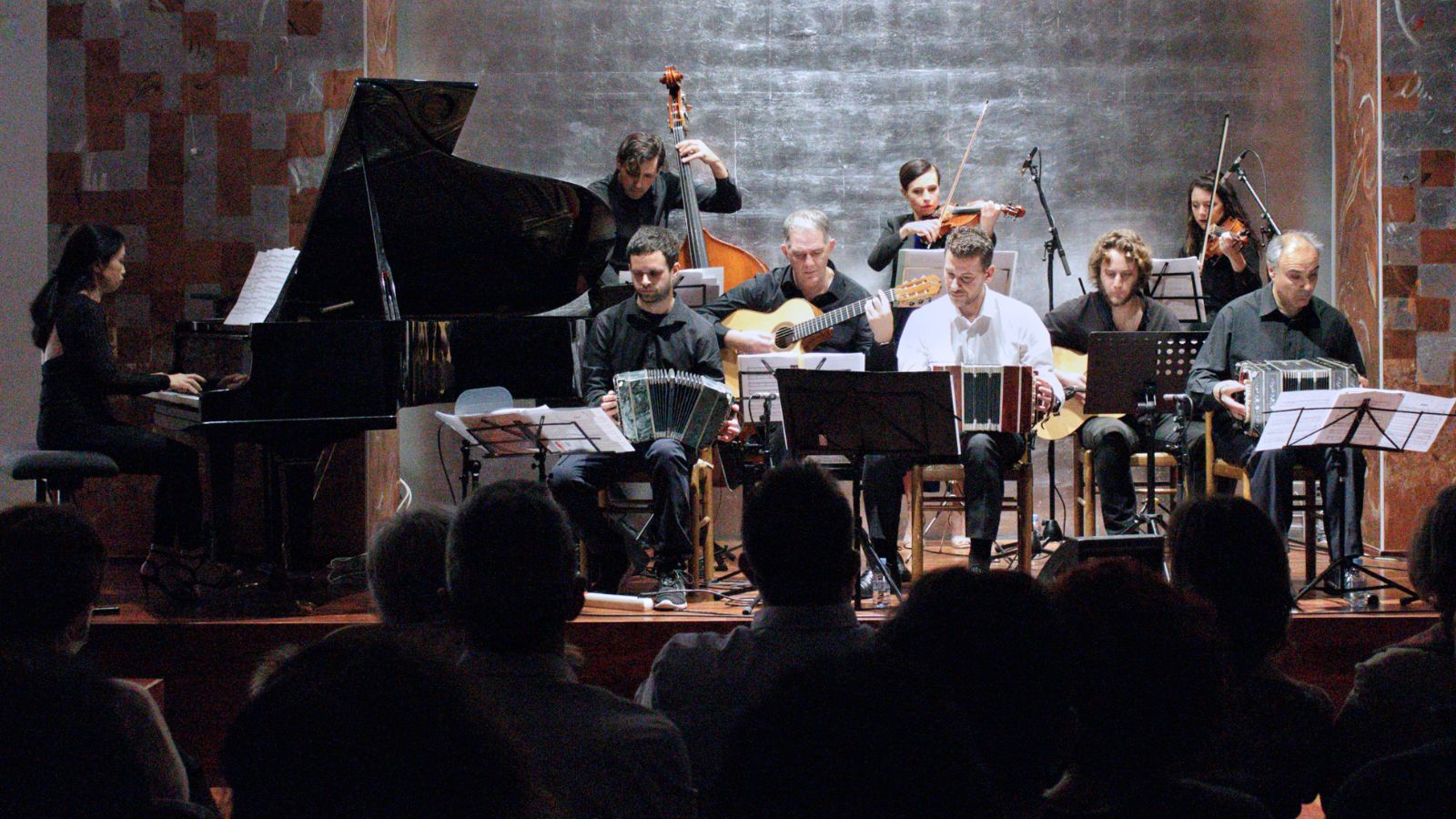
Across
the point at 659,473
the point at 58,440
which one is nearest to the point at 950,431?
the point at 659,473

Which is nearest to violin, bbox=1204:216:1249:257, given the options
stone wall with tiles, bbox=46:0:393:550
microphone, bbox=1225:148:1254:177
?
microphone, bbox=1225:148:1254:177

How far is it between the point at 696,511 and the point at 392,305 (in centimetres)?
148

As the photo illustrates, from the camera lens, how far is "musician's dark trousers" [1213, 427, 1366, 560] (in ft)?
16.8

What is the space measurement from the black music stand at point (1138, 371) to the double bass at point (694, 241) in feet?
6.65

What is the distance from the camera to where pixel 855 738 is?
3.28ft

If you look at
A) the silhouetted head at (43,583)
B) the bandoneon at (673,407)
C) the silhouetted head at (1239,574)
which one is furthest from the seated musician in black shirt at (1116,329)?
the silhouetted head at (43,583)

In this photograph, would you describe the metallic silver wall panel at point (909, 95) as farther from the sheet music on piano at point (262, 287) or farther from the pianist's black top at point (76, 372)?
the pianist's black top at point (76, 372)

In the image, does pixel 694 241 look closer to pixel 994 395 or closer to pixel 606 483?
pixel 606 483

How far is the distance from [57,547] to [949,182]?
592 centimetres

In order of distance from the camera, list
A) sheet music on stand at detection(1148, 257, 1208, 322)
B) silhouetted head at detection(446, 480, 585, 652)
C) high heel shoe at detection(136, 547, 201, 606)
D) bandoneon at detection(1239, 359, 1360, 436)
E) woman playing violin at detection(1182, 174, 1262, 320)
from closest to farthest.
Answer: silhouetted head at detection(446, 480, 585, 652), high heel shoe at detection(136, 547, 201, 606), bandoneon at detection(1239, 359, 1360, 436), sheet music on stand at detection(1148, 257, 1208, 322), woman playing violin at detection(1182, 174, 1262, 320)

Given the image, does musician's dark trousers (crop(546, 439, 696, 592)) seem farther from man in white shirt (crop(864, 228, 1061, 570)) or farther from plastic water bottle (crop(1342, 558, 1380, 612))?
plastic water bottle (crop(1342, 558, 1380, 612))

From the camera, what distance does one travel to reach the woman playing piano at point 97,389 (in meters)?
5.19

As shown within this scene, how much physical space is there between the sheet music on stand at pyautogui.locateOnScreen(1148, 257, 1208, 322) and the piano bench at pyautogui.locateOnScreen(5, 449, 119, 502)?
15.2ft

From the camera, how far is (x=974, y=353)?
227 inches
